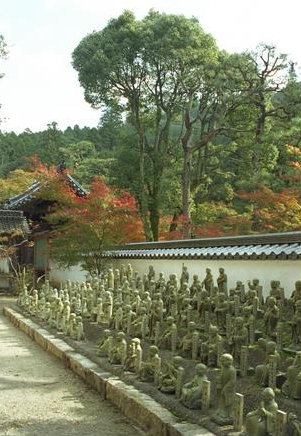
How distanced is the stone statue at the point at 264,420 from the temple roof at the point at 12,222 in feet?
64.1

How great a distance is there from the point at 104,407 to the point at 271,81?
2019 cm

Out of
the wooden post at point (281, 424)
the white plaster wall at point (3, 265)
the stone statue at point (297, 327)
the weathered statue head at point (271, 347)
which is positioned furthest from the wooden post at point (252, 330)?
the white plaster wall at point (3, 265)

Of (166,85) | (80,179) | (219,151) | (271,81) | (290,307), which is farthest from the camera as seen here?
(80,179)

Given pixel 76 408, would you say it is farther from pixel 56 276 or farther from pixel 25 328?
pixel 56 276

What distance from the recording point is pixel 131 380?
6391 millimetres

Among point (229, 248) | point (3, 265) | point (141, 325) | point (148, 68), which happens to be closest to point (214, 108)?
point (148, 68)

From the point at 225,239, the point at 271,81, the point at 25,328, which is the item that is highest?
the point at 271,81

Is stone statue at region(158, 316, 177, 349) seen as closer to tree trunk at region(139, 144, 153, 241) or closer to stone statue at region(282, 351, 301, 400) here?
stone statue at region(282, 351, 301, 400)

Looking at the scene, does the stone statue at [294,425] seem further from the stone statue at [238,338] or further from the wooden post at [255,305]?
the wooden post at [255,305]

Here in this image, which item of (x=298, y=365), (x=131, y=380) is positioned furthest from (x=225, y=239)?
(x=298, y=365)

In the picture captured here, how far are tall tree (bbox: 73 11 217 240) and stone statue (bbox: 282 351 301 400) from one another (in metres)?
19.1

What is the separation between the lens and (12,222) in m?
23.3

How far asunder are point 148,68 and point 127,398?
21604 mm

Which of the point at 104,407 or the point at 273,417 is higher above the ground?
the point at 273,417
